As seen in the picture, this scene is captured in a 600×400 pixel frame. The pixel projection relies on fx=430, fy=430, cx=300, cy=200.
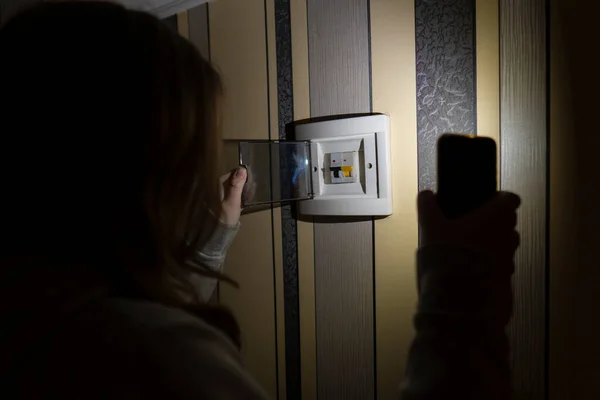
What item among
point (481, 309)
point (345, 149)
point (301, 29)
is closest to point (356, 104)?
point (345, 149)

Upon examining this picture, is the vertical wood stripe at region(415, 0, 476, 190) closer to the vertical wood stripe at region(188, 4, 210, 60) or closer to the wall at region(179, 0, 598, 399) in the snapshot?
the wall at region(179, 0, 598, 399)

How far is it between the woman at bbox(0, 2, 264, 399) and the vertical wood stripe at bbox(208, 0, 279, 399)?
470 mm

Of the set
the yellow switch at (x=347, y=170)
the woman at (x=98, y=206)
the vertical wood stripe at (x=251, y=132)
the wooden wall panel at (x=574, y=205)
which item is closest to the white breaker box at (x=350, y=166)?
the yellow switch at (x=347, y=170)

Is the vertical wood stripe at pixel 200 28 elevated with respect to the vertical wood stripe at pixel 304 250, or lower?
elevated

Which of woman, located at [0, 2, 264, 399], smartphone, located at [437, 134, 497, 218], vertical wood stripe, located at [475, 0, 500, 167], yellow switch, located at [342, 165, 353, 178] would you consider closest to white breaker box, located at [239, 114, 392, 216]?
yellow switch, located at [342, 165, 353, 178]

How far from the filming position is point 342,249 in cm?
76

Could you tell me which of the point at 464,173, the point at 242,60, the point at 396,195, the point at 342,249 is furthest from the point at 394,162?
the point at 242,60

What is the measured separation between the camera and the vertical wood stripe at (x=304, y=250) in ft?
2.59

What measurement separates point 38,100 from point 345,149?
49cm

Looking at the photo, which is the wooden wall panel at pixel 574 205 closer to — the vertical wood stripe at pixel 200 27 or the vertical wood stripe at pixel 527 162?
the vertical wood stripe at pixel 527 162

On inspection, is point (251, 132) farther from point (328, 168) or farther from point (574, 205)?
point (574, 205)

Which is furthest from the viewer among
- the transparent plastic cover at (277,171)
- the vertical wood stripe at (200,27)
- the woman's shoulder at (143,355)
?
the vertical wood stripe at (200,27)

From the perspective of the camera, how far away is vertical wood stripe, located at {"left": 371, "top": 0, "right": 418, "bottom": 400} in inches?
26.5

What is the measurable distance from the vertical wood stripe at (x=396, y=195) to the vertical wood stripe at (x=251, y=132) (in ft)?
0.77
